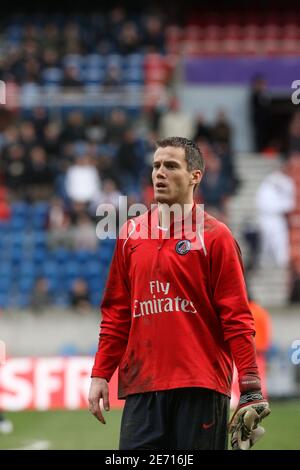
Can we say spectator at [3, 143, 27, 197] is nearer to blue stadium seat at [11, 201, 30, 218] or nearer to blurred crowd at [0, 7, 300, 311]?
blurred crowd at [0, 7, 300, 311]

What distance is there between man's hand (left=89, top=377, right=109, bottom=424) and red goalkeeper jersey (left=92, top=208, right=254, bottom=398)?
10 centimetres

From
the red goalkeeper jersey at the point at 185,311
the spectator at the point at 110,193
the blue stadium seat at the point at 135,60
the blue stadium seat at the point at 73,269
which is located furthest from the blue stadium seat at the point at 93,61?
the red goalkeeper jersey at the point at 185,311

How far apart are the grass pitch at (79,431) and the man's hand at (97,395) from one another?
4.35 meters

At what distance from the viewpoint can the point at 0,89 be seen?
21.2 meters

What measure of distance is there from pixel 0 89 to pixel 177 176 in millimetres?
15960

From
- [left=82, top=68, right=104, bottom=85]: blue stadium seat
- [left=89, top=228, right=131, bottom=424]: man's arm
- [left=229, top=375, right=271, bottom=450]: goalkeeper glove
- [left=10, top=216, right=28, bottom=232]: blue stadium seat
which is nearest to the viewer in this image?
[left=229, top=375, right=271, bottom=450]: goalkeeper glove

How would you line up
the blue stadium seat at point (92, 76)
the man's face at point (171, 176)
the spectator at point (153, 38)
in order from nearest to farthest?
the man's face at point (171, 176), the blue stadium seat at point (92, 76), the spectator at point (153, 38)

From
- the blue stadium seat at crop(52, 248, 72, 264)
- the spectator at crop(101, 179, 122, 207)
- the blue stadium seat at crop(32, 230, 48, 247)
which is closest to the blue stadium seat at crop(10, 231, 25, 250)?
the blue stadium seat at crop(32, 230, 48, 247)

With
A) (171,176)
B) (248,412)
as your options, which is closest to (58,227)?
(171,176)

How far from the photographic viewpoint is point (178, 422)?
5574 millimetres

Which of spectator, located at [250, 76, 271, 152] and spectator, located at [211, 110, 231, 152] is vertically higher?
spectator, located at [250, 76, 271, 152]

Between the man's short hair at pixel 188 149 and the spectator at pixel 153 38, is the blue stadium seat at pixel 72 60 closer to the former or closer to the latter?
the spectator at pixel 153 38

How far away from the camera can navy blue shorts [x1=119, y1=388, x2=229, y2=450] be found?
5535mm

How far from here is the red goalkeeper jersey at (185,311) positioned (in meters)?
5.61
